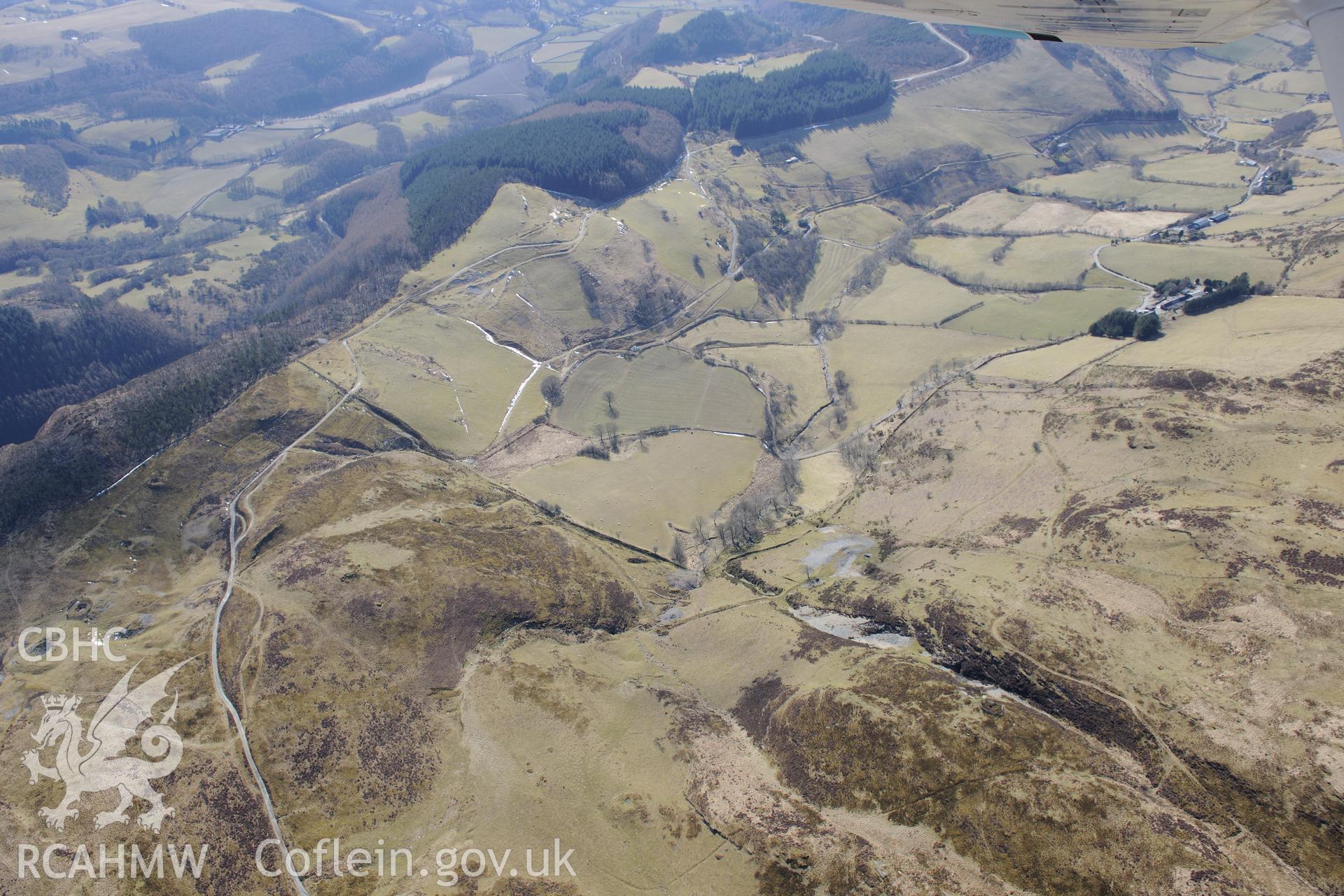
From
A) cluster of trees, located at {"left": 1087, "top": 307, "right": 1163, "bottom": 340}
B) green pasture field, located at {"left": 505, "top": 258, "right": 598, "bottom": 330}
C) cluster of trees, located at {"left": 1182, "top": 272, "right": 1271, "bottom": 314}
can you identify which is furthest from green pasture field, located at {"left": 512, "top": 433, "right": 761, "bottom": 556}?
cluster of trees, located at {"left": 1182, "top": 272, "right": 1271, "bottom": 314}

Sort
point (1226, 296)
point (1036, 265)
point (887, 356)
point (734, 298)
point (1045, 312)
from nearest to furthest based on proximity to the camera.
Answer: point (1226, 296) → point (1045, 312) → point (887, 356) → point (1036, 265) → point (734, 298)

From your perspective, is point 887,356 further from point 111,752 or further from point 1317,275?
point 111,752

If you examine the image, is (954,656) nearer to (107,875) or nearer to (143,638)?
(107,875)

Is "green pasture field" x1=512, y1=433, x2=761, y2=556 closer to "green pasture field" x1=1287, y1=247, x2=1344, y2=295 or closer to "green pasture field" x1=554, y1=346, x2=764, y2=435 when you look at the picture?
"green pasture field" x1=554, y1=346, x2=764, y2=435

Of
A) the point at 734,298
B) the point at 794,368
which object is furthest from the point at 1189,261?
the point at 734,298

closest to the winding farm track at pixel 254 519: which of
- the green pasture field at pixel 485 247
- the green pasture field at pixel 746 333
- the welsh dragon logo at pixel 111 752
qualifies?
the green pasture field at pixel 485 247

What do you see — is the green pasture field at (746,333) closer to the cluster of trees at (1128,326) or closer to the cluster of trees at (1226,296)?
the cluster of trees at (1128,326)

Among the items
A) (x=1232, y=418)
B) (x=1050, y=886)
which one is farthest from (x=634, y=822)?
(x=1232, y=418)
